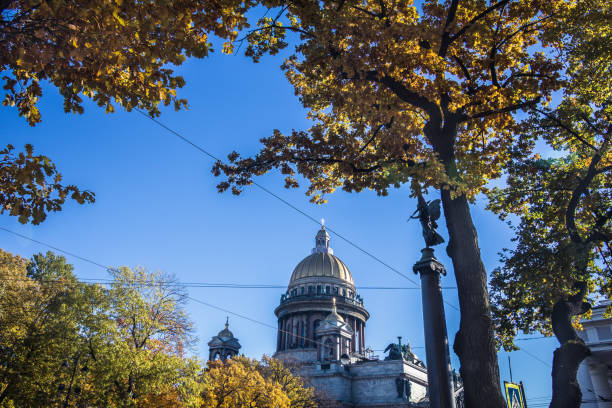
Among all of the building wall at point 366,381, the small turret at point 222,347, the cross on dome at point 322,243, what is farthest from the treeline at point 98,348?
the cross on dome at point 322,243

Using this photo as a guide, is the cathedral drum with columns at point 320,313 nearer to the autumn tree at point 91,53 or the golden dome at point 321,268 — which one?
the golden dome at point 321,268

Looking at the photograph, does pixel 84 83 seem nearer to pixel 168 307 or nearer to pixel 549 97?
pixel 549 97

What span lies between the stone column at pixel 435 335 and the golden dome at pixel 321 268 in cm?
6360

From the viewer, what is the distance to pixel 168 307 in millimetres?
24422

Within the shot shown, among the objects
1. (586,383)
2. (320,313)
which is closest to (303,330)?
(320,313)

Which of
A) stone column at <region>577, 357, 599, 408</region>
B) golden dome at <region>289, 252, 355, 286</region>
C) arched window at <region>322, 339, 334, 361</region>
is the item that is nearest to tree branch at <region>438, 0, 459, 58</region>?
stone column at <region>577, 357, 599, 408</region>

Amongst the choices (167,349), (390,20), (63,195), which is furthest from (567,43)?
(167,349)

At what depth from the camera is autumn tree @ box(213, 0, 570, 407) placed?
323 inches

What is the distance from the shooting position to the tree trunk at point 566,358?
976 cm

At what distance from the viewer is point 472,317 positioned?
7645mm

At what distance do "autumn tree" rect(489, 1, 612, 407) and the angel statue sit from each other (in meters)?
3.56

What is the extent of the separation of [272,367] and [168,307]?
910 inches

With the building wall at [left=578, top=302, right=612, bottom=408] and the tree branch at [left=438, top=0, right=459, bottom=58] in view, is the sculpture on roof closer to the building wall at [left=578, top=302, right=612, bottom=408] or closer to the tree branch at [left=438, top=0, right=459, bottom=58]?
the building wall at [left=578, top=302, right=612, bottom=408]

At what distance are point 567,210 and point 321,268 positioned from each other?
63.7 meters
